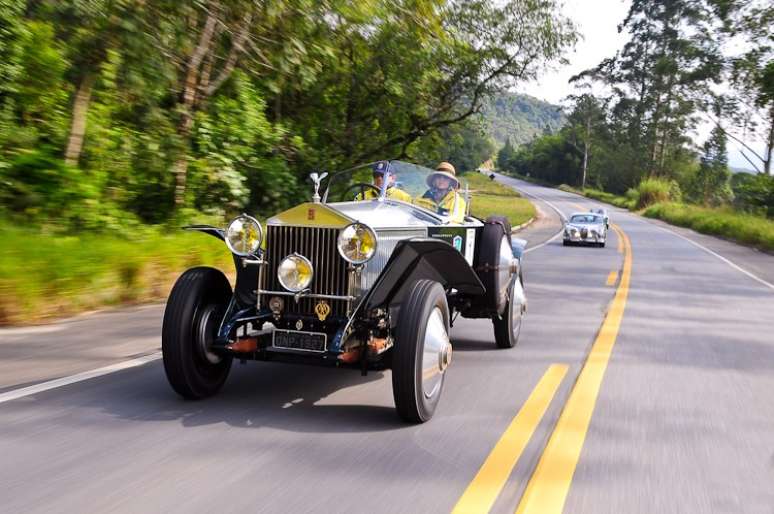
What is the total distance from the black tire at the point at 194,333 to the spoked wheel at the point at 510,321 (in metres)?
2.82

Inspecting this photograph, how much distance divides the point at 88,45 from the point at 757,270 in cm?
1653

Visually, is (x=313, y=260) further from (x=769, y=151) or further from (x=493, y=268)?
(x=769, y=151)

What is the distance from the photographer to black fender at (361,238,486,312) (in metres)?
4.88

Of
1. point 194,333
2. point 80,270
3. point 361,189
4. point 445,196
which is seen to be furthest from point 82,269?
point 445,196

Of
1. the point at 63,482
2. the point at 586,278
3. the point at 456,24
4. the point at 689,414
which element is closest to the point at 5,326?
the point at 63,482

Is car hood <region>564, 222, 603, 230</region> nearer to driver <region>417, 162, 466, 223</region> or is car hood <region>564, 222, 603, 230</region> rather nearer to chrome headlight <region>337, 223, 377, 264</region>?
driver <region>417, 162, 466, 223</region>

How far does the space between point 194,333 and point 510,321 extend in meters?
3.36

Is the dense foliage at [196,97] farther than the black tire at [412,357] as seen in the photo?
Yes

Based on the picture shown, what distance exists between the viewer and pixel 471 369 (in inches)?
247

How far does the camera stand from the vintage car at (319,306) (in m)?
4.59

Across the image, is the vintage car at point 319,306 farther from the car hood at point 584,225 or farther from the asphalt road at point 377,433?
the car hood at point 584,225

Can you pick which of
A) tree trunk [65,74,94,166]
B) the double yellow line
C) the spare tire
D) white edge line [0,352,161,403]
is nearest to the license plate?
the double yellow line

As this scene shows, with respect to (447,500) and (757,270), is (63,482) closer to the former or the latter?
(447,500)

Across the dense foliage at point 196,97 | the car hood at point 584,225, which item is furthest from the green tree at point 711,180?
the dense foliage at point 196,97
